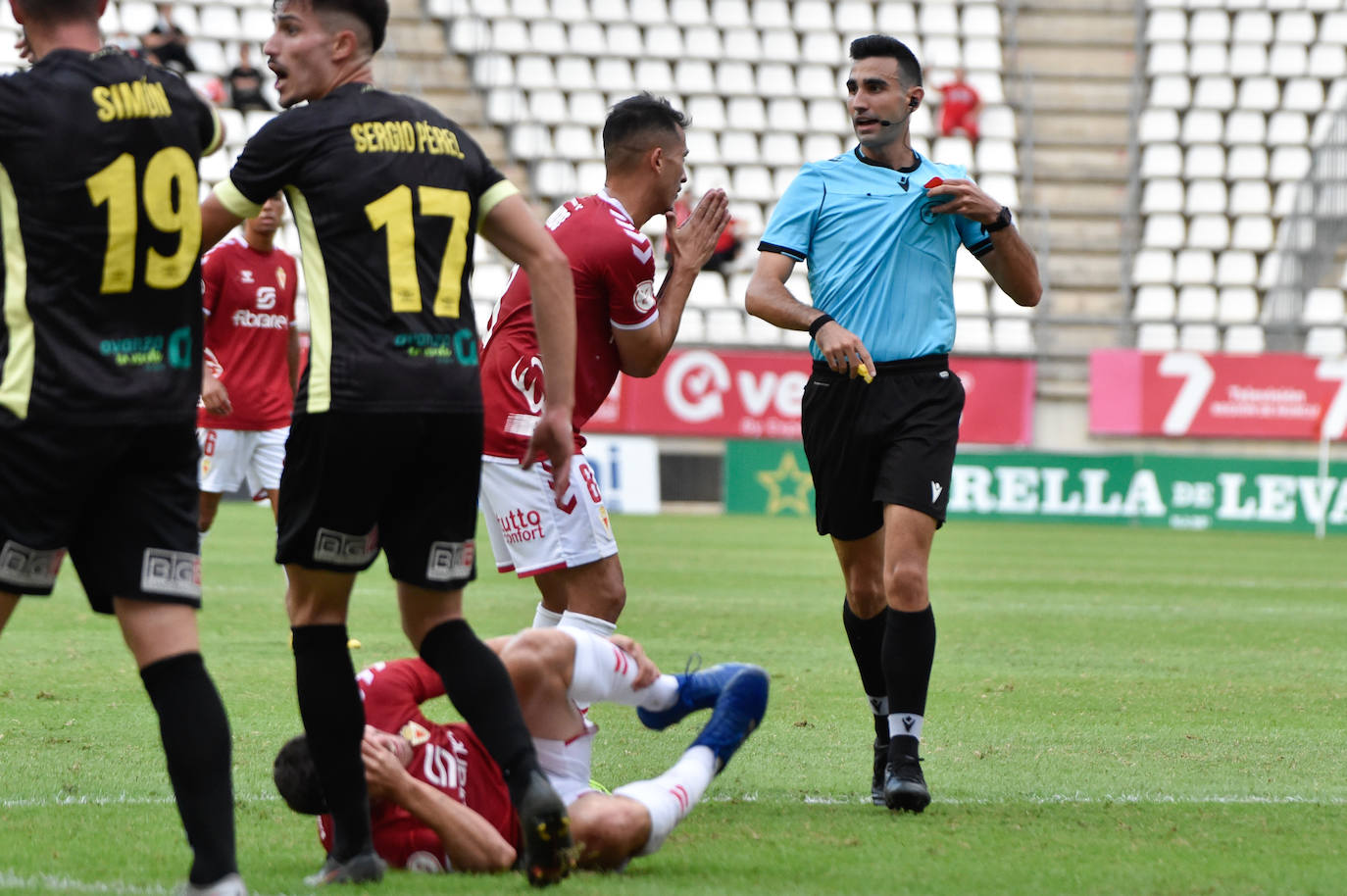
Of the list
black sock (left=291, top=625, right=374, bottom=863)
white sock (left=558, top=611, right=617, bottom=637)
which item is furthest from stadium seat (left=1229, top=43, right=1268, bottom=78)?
black sock (left=291, top=625, right=374, bottom=863)

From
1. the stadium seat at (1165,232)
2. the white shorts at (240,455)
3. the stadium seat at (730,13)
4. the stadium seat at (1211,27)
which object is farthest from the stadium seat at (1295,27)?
the white shorts at (240,455)

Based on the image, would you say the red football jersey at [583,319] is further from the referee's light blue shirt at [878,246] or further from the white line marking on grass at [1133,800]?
the white line marking on grass at [1133,800]

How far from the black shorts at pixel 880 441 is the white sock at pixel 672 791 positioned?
125cm

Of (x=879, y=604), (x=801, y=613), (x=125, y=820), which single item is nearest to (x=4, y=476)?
(x=125, y=820)

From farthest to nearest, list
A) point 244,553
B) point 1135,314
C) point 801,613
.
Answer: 1. point 1135,314
2. point 244,553
3. point 801,613

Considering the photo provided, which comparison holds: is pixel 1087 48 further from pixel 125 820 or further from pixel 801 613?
pixel 125 820

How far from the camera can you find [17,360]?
11.3 ft

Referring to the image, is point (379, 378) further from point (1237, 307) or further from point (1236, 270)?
point (1236, 270)

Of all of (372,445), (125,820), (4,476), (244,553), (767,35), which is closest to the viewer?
(4,476)

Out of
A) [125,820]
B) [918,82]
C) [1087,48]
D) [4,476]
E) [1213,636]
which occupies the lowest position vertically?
[1213,636]

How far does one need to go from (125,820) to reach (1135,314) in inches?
847

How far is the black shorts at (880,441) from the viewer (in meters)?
5.29

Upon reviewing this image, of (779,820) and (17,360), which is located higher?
(17,360)

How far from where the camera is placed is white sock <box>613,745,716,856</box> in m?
4.13
